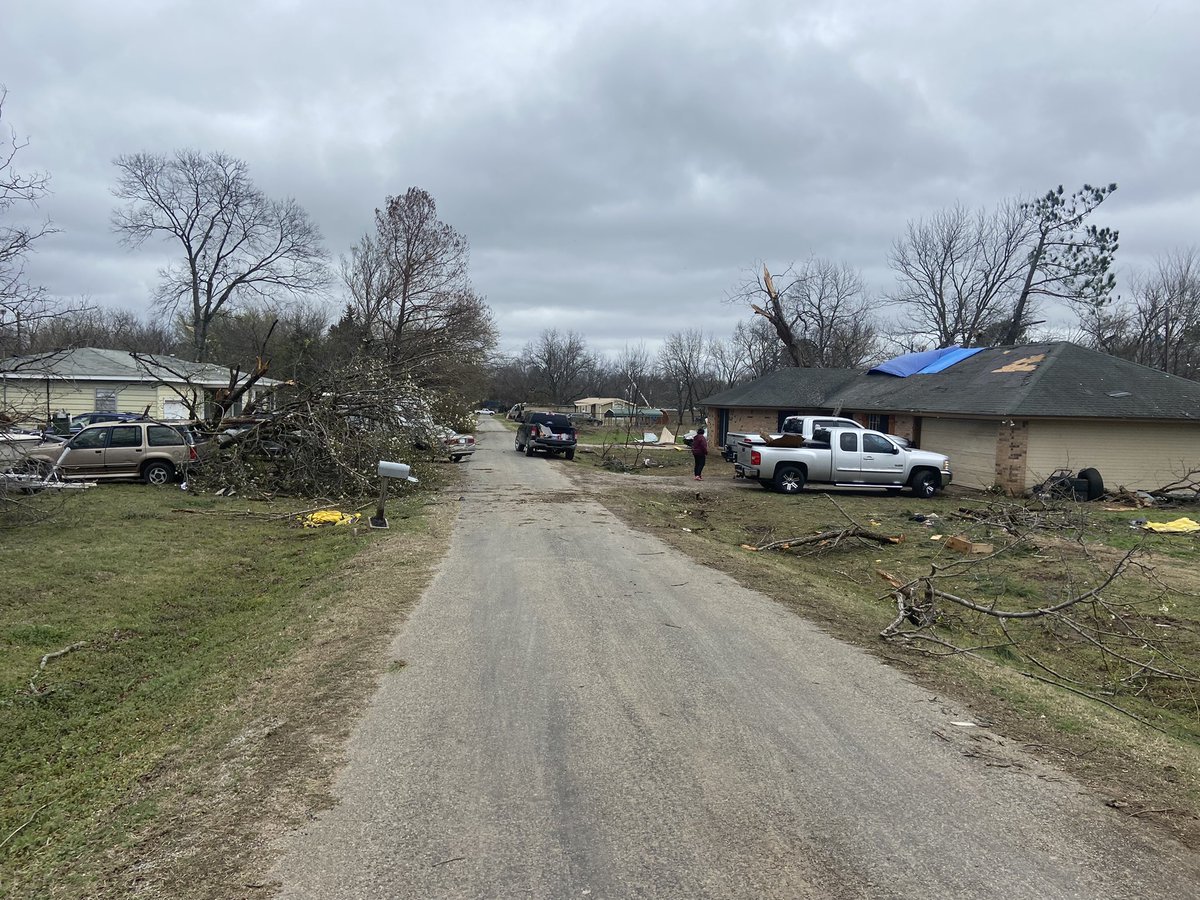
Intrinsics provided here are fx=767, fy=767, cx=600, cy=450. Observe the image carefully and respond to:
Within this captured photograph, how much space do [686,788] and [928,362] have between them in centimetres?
2961

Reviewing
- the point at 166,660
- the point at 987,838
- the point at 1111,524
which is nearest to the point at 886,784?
the point at 987,838

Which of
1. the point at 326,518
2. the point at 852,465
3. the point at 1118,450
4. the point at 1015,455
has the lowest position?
the point at 326,518

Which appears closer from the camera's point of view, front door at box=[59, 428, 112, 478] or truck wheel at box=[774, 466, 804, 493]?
front door at box=[59, 428, 112, 478]

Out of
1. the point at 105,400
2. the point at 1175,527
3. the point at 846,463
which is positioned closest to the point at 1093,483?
the point at 1175,527

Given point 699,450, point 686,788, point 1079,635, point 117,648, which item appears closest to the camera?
point 686,788

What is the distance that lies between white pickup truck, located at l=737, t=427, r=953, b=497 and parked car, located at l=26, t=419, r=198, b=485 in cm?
1403

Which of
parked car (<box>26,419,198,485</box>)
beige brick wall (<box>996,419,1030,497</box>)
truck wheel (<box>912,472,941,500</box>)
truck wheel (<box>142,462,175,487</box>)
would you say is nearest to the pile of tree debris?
parked car (<box>26,419,198,485</box>)

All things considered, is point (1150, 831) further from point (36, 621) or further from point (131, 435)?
point (131, 435)

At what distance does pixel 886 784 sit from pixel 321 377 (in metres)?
17.0

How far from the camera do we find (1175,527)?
15438 millimetres

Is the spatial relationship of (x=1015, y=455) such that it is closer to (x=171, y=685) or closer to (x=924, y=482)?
(x=924, y=482)

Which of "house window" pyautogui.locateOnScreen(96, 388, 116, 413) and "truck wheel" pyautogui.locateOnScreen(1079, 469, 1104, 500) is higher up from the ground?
"house window" pyautogui.locateOnScreen(96, 388, 116, 413)

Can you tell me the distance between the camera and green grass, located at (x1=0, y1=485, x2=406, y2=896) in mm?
3910

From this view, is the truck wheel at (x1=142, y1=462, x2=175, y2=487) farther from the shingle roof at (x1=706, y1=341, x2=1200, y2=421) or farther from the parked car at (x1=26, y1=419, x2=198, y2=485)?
the shingle roof at (x1=706, y1=341, x2=1200, y2=421)
